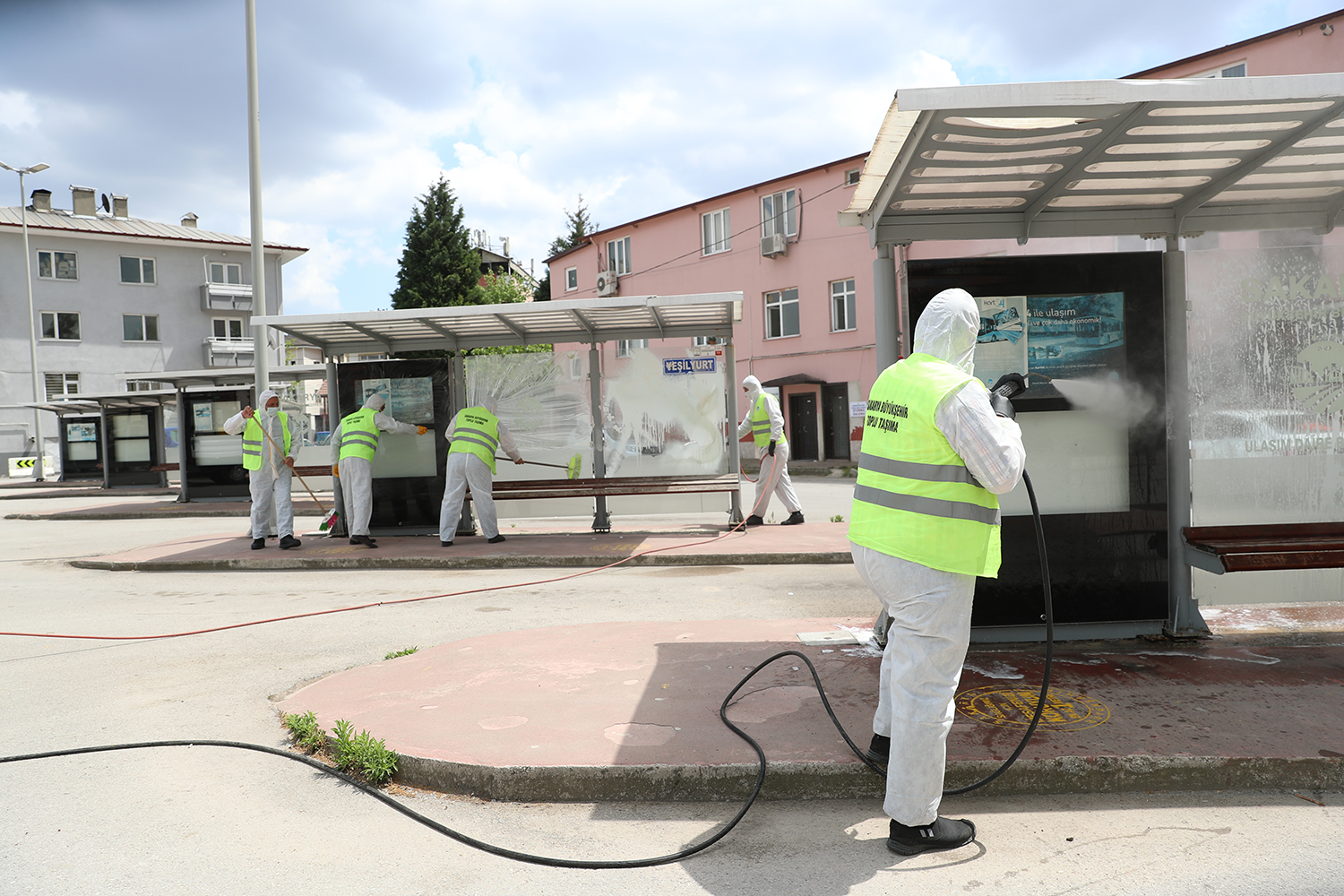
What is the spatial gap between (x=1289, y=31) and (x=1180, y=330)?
17310 mm

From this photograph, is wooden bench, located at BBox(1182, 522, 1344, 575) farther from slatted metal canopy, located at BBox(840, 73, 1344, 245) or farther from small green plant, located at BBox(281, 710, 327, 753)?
small green plant, located at BBox(281, 710, 327, 753)

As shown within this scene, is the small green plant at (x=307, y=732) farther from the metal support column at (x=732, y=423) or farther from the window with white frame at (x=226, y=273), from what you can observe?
the window with white frame at (x=226, y=273)

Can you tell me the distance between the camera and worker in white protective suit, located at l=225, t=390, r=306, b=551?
11234 mm

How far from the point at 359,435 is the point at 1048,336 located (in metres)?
8.43

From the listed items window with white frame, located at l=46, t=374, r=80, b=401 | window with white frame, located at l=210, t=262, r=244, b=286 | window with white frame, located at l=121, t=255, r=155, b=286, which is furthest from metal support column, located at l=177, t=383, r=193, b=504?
window with white frame, located at l=210, t=262, r=244, b=286

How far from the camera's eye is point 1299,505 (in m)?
5.54

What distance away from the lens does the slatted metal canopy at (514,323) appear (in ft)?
36.0

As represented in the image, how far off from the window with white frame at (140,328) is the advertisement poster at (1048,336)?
148 feet

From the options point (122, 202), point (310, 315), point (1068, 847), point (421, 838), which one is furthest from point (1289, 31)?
point (122, 202)

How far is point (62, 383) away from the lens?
39.4 metres

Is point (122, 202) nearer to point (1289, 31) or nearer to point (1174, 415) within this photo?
point (1289, 31)

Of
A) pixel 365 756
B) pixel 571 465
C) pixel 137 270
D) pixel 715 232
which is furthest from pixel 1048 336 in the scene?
pixel 137 270

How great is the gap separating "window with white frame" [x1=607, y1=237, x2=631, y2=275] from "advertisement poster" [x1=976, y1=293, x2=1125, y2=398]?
31594 mm

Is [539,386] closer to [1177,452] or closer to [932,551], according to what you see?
[1177,452]
